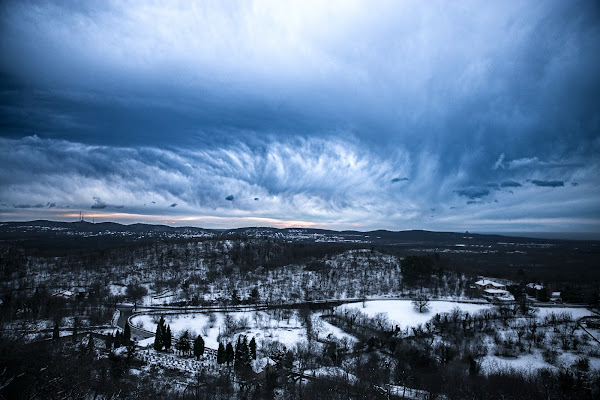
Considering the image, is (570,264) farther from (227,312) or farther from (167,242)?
(167,242)

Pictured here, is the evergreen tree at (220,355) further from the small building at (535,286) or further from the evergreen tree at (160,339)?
the small building at (535,286)

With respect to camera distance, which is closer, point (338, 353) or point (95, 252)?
point (338, 353)

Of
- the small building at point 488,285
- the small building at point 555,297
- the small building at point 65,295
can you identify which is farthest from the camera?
the small building at point 488,285

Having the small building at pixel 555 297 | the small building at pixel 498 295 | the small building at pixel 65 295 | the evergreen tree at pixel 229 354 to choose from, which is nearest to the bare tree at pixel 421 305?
the small building at pixel 498 295

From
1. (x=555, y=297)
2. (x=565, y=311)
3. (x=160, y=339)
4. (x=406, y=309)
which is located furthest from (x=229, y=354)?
(x=555, y=297)

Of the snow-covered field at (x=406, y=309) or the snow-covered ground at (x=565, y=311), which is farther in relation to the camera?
the snow-covered ground at (x=565, y=311)

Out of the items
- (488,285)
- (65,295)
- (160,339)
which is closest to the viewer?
(160,339)

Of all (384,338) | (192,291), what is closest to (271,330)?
(384,338)

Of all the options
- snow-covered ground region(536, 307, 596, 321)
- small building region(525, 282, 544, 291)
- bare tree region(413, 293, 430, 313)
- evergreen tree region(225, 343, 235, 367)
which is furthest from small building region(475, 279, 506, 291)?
evergreen tree region(225, 343, 235, 367)

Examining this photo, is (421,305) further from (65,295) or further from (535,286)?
(65,295)
